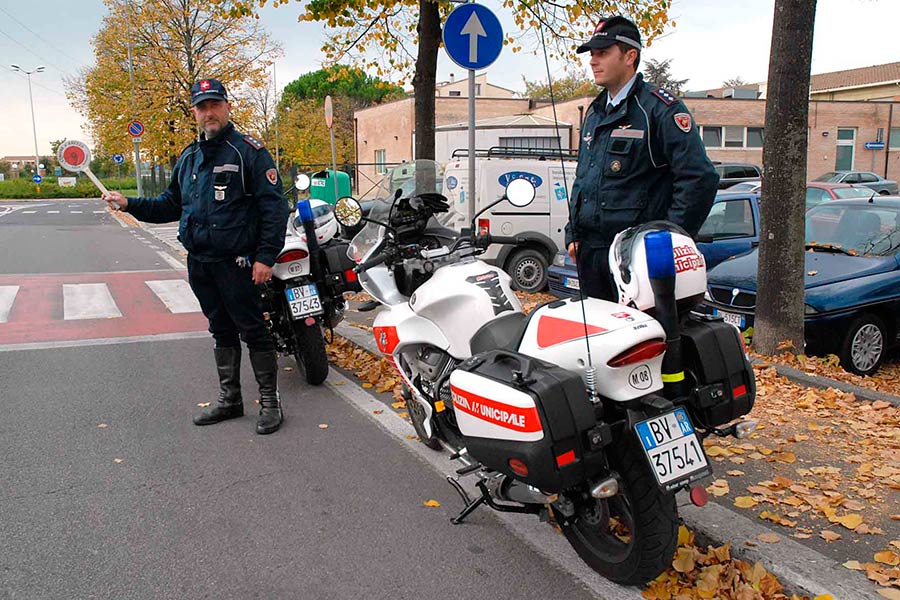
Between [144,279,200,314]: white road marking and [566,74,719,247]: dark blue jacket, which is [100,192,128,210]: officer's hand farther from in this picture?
[144,279,200,314]: white road marking

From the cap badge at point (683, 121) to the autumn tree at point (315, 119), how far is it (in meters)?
27.0

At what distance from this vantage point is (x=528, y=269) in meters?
10.7

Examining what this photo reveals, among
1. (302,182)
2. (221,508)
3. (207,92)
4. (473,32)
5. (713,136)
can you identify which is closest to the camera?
(221,508)

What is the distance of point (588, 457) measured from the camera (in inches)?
98.0

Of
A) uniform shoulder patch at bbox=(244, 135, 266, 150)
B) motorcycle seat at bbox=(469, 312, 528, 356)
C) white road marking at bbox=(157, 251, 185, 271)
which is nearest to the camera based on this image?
motorcycle seat at bbox=(469, 312, 528, 356)

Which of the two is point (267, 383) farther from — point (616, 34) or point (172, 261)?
point (172, 261)

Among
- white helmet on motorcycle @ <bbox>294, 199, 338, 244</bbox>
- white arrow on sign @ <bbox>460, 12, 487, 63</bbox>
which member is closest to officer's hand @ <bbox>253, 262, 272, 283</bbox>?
white helmet on motorcycle @ <bbox>294, 199, 338, 244</bbox>

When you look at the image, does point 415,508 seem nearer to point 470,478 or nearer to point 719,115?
point 470,478

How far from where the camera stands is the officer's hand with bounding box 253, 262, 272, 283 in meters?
4.57

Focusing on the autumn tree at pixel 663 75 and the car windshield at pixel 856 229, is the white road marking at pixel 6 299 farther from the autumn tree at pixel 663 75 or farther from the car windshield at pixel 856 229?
the autumn tree at pixel 663 75

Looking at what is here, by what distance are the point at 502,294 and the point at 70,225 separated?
25946 mm

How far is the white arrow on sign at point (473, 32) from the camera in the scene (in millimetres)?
6336

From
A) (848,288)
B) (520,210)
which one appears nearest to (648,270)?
(848,288)

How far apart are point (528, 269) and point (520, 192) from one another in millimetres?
7111
